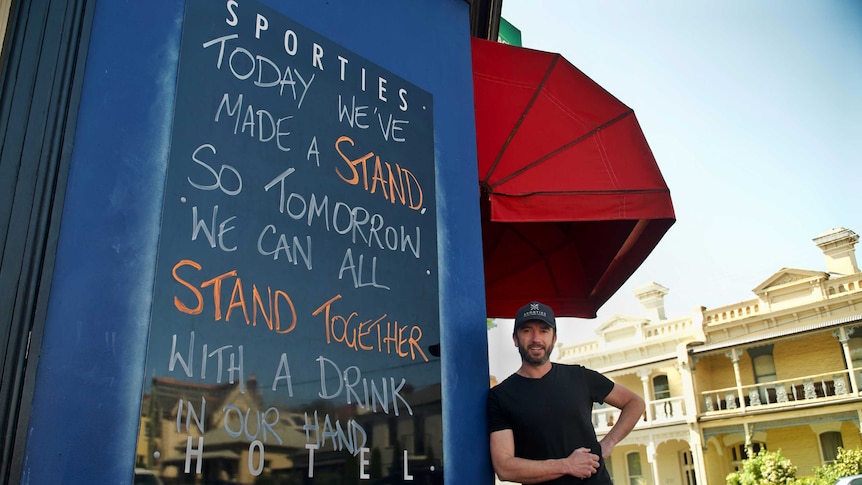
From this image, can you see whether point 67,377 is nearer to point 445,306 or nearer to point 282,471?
point 282,471

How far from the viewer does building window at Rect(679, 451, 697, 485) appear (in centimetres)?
2677

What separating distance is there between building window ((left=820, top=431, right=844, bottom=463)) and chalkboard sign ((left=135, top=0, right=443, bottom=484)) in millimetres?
25102

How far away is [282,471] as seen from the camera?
2299 millimetres

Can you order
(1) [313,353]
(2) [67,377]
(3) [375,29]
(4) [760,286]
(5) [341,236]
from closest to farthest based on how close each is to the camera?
(2) [67,377], (1) [313,353], (5) [341,236], (3) [375,29], (4) [760,286]

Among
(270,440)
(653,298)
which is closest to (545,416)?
(270,440)

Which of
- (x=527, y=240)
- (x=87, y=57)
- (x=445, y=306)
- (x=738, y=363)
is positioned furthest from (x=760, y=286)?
(x=87, y=57)

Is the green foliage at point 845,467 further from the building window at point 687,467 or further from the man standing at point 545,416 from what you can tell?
the man standing at point 545,416

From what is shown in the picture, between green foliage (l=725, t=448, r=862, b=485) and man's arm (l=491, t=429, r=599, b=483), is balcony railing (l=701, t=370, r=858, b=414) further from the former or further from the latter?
man's arm (l=491, t=429, r=599, b=483)

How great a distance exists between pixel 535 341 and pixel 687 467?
27196mm

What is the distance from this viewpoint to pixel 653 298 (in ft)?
99.5

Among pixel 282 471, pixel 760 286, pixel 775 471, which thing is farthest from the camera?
pixel 760 286

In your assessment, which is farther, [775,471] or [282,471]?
[775,471]

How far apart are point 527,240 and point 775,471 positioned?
64.7ft

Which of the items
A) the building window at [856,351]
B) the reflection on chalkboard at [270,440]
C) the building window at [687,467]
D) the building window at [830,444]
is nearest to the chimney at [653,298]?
the building window at [687,467]
